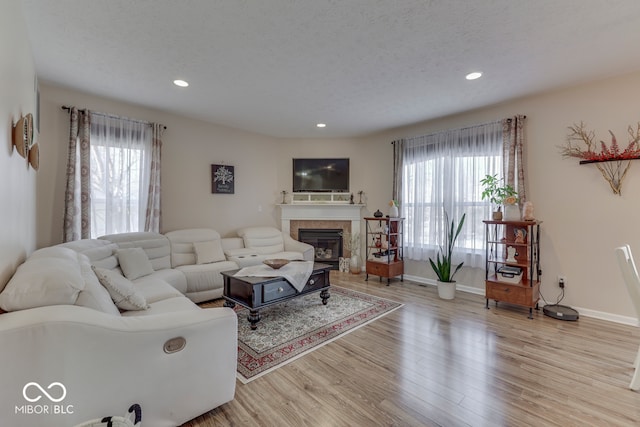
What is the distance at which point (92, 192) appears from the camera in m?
3.53

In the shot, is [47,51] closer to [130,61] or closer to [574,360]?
[130,61]

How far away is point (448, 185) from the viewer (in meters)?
4.24

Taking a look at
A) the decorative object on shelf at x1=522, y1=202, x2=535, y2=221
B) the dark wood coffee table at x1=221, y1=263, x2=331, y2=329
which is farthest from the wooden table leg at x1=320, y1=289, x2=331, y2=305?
the decorative object on shelf at x1=522, y1=202, x2=535, y2=221

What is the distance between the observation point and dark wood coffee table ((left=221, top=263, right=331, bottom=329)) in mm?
2787

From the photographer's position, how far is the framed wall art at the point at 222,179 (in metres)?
4.77

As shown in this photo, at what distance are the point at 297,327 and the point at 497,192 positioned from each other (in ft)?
9.82

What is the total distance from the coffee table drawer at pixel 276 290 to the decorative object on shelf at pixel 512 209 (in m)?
2.75

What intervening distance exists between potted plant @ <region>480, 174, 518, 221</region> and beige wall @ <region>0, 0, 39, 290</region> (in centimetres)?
441

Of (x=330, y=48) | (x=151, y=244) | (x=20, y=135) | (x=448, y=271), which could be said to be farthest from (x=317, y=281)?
(x=20, y=135)

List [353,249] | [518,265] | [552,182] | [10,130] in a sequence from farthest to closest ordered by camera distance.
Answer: [353,249] → [552,182] → [518,265] → [10,130]

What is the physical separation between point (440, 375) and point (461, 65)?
2.76 m

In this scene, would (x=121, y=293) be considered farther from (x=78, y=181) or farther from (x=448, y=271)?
(x=448, y=271)

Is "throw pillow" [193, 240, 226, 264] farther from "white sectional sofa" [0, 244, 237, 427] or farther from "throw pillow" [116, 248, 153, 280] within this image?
"white sectional sofa" [0, 244, 237, 427]

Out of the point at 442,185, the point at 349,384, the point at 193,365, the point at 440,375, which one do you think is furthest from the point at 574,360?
the point at 193,365
